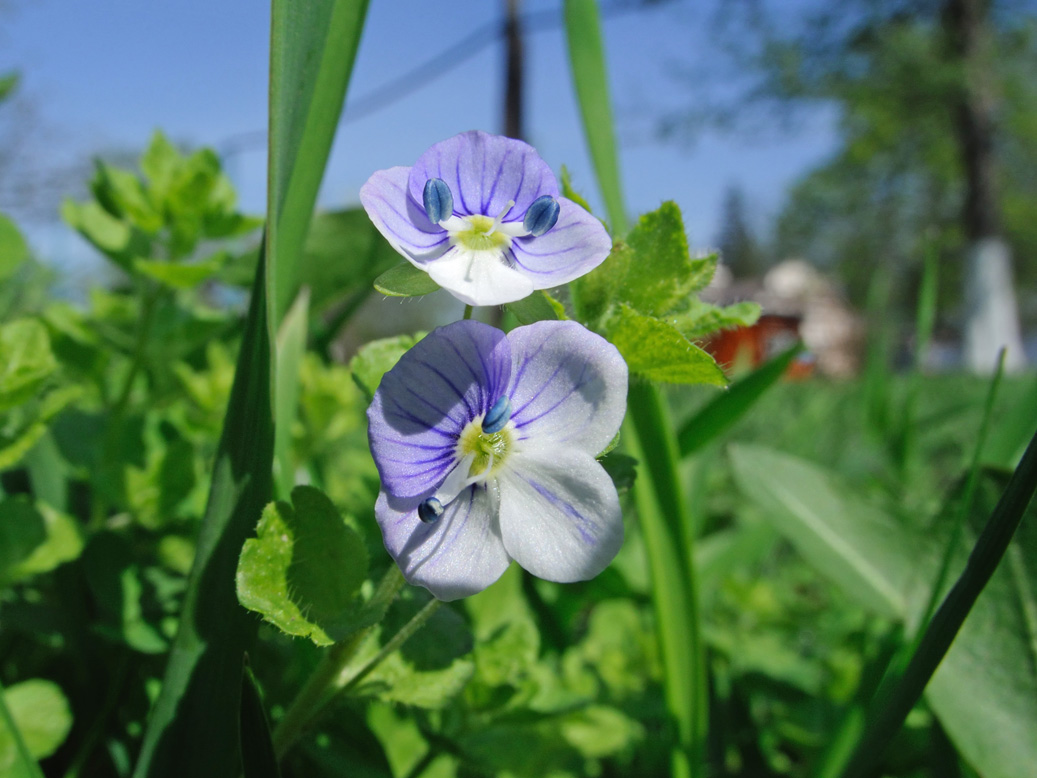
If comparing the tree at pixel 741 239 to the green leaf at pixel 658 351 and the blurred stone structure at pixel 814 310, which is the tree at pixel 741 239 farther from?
the green leaf at pixel 658 351

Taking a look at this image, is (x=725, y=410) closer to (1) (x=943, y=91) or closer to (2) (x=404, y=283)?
(2) (x=404, y=283)

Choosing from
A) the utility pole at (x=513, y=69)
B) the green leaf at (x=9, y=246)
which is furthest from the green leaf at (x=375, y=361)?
the utility pole at (x=513, y=69)

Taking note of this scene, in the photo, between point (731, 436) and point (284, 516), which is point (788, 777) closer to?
point (284, 516)

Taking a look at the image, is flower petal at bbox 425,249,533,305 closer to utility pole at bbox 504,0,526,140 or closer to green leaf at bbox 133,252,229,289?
green leaf at bbox 133,252,229,289

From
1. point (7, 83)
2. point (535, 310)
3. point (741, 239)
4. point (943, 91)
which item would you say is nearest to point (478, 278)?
point (535, 310)

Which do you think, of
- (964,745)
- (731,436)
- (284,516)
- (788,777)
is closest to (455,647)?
(284,516)

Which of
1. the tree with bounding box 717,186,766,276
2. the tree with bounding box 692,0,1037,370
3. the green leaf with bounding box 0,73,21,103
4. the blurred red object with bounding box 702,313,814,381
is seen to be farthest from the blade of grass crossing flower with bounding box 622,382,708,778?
the tree with bounding box 717,186,766,276

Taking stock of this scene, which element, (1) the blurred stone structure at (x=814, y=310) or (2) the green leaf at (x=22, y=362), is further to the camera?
(1) the blurred stone structure at (x=814, y=310)
